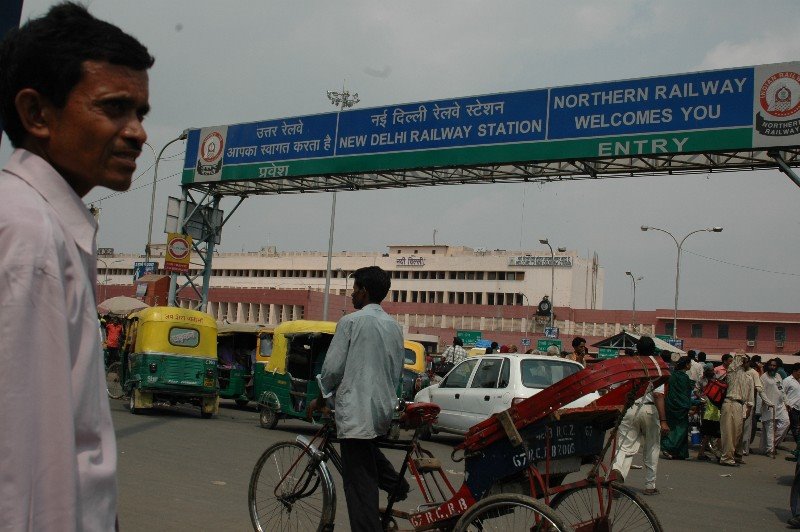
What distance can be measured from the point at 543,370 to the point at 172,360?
7396mm

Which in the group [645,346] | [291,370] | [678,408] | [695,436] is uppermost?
[645,346]

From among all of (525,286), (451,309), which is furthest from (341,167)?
(525,286)

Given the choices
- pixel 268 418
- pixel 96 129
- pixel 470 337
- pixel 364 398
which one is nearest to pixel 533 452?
pixel 364 398

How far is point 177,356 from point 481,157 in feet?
24.7

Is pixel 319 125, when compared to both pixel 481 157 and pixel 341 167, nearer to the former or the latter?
pixel 341 167

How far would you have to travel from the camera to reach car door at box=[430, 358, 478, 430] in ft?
48.2

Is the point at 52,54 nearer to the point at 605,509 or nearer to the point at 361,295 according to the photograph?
the point at 361,295

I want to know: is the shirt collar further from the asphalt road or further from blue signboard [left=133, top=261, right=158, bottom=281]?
blue signboard [left=133, top=261, right=158, bottom=281]

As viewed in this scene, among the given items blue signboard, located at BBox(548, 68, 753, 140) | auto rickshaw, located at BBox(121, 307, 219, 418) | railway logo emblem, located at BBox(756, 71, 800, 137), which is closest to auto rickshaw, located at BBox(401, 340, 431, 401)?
auto rickshaw, located at BBox(121, 307, 219, 418)

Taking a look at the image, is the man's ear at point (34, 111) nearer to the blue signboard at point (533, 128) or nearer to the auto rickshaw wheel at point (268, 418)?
the auto rickshaw wheel at point (268, 418)

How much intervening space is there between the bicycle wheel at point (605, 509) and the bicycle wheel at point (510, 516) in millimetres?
463

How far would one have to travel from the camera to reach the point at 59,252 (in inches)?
53.2

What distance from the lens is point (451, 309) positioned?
96000mm

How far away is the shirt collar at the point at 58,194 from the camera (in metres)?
1.45
